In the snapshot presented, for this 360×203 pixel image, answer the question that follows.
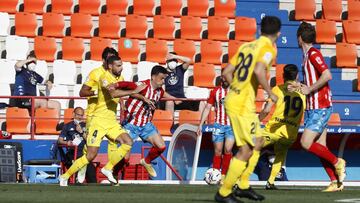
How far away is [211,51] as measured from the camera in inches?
909

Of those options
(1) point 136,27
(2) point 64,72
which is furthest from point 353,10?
(2) point 64,72

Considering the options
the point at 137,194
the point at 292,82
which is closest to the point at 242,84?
the point at 137,194

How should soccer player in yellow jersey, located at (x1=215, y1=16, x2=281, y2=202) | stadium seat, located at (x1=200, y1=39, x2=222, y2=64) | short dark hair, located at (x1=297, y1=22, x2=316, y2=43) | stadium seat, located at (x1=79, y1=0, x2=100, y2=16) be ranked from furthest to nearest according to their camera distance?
stadium seat, located at (x1=79, y1=0, x2=100, y2=16), stadium seat, located at (x1=200, y1=39, x2=222, y2=64), short dark hair, located at (x1=297, y1=22, x2=316, y2=43), soccer player in yellow jersey, located at (x1=215, y1=16, x2=281, y2=202)

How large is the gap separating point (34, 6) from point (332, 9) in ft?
23.3

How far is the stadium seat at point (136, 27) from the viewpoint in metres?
23.3

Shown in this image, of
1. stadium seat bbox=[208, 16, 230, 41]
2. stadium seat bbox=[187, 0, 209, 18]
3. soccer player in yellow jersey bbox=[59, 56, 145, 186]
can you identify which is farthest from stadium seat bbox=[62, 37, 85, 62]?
soccer player in yellow jersey bbox=[59, 56, 145, 186]

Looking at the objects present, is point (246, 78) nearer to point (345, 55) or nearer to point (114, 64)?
point (114, 64)

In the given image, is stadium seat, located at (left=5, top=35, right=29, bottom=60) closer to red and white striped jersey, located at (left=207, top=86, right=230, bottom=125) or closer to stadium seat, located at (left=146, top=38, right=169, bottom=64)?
stadium seat, located at (left=146, top=38, right=169, bottom=64)

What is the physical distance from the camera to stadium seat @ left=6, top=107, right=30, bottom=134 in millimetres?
20281

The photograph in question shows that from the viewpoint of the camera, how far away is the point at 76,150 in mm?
19516

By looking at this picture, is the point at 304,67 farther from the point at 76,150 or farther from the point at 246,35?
the point at 246,35

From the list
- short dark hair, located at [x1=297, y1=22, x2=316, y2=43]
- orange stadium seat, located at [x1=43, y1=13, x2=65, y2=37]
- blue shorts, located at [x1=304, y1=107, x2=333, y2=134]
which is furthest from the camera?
orange stadium seat, located at [x1=43, y1=13, x2=65, y2=37]

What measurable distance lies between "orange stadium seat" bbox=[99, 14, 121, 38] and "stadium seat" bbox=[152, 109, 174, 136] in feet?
10.8

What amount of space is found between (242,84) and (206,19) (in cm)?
1338
